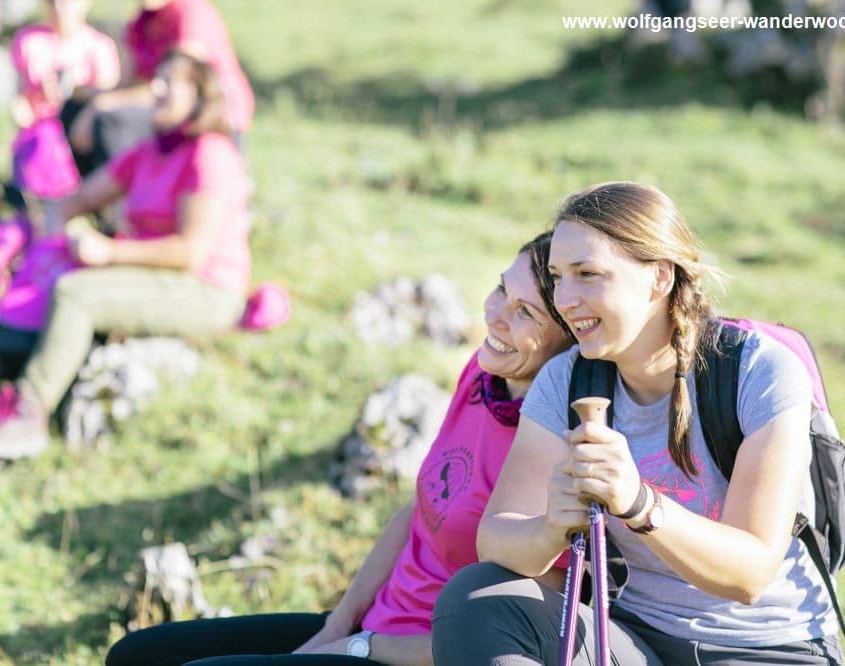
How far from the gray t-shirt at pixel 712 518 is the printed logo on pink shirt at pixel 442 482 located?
0.37 m

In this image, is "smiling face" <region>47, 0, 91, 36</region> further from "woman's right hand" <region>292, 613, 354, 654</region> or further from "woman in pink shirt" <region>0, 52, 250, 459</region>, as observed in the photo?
"woman's right hand" <region>292, 613, 354, 654</region>

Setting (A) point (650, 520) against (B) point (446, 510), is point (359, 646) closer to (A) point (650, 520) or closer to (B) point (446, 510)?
(B) point (446, 510)

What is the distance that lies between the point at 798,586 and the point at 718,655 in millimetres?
242

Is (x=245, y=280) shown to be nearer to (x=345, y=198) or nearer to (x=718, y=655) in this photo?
(x=345, y=198)

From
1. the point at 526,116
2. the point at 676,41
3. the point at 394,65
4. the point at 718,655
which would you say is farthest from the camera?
the point at 394,65

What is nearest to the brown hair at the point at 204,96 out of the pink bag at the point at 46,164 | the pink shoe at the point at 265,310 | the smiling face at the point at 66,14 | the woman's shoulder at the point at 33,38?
the pink shoe at the point at 265,310

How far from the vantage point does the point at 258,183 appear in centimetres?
836

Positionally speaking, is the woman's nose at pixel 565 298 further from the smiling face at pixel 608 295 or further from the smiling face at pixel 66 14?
the smiling face at pixel 66 14

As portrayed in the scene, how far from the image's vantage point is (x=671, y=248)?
2.54 meters

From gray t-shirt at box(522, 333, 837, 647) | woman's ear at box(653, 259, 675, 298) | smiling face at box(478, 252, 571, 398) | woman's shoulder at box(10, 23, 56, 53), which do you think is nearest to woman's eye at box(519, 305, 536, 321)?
smiling face at box(478, 252, 571, 398)

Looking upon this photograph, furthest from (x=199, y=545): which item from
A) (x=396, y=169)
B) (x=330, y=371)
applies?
(x=396, y=169)

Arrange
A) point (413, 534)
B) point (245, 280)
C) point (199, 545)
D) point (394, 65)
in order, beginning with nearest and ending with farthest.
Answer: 1. point (413, 534)
2. point (199, 545)
3. point (245, 280)
4. point (394, 65)

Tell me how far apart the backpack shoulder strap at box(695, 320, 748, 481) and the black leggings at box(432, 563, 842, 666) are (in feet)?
1.29

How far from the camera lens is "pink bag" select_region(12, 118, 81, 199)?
7.31 meters
